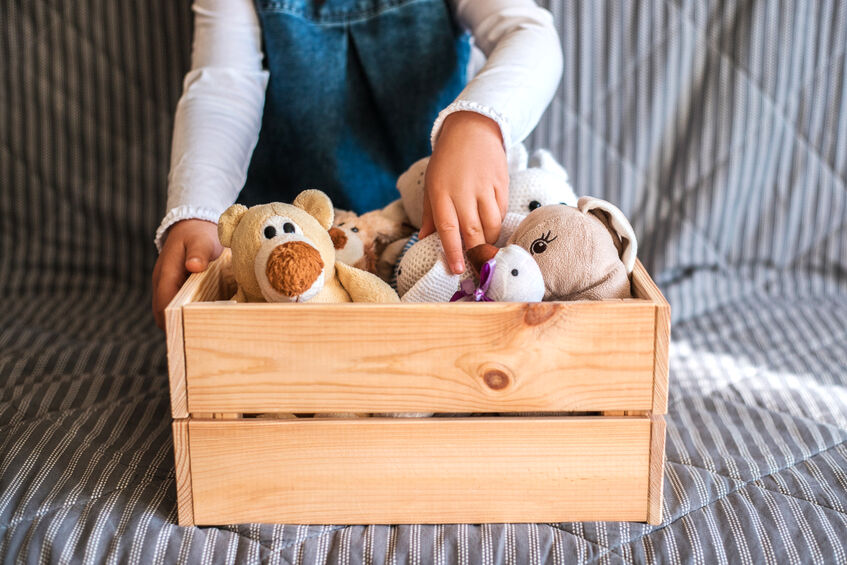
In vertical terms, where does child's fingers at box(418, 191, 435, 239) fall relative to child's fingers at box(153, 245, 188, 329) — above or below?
above

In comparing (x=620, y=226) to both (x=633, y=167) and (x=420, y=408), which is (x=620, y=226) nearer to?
(x=420, y=408)

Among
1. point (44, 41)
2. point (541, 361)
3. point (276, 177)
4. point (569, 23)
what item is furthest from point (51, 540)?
point (569, 23)

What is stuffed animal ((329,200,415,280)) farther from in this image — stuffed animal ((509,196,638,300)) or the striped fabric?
the striped fabric

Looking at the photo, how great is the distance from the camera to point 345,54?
103cm

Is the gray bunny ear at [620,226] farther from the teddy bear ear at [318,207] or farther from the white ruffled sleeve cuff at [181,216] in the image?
the white ruffled sleeve cuff at [181,216]

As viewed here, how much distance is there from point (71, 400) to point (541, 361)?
0.57 metres

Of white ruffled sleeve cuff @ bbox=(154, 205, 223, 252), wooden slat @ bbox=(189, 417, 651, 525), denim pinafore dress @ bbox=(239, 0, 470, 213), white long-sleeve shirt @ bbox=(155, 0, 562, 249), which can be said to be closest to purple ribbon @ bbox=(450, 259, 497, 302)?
wooden slat @ bbox=(189, 417, 651, 525)

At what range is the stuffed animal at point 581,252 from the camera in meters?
0.62

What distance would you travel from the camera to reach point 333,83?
103cm

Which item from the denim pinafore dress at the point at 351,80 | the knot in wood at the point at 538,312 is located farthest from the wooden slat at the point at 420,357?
the denim pinafore dress at the point at 351,80

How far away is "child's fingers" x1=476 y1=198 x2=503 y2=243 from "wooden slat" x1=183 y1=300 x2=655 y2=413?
0.50ft

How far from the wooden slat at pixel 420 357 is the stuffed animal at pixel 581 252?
6cm

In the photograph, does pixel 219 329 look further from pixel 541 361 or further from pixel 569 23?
pixel 569 23

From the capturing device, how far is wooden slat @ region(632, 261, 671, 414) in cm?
56
